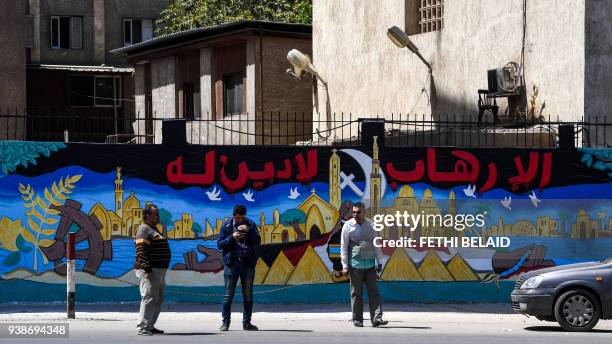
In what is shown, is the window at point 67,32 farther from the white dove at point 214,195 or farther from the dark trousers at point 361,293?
the dark trousers at point 361,293

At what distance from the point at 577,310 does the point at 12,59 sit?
2135 cm

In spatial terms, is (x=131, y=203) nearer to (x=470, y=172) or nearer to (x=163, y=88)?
(x=470, y=172)

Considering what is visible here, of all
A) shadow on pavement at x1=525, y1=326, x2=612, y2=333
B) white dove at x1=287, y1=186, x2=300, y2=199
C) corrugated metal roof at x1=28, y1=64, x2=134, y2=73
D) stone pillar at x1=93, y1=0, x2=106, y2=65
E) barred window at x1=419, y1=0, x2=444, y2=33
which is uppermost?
stone pillar at x1=93, y1=0, x2=106, y2=65

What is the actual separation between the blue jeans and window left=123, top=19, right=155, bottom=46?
35923mm

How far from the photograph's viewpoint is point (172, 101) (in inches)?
1390

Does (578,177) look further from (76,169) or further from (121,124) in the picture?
(121,124)

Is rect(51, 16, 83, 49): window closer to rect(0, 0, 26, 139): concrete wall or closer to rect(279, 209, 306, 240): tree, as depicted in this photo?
rect(0, 0, 26, 139): concrete wall

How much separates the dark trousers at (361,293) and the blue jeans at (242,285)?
1.50 metres

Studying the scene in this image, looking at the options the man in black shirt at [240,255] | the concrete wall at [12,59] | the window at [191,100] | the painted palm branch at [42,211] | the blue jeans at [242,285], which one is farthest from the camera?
the window at [191,100]

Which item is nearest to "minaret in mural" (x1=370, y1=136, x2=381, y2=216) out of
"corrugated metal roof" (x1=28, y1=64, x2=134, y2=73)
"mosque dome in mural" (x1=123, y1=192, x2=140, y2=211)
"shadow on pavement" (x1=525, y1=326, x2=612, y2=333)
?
"shadow on pavement" (x1=525, y1=326, x2=612, y2=333)

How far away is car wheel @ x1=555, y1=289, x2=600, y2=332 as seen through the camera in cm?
1641

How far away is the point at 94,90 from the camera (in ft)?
160

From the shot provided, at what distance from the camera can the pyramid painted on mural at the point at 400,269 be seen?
62.7 ft

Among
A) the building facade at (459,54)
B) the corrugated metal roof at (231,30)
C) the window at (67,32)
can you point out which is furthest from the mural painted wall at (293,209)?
the window at (67,32)
